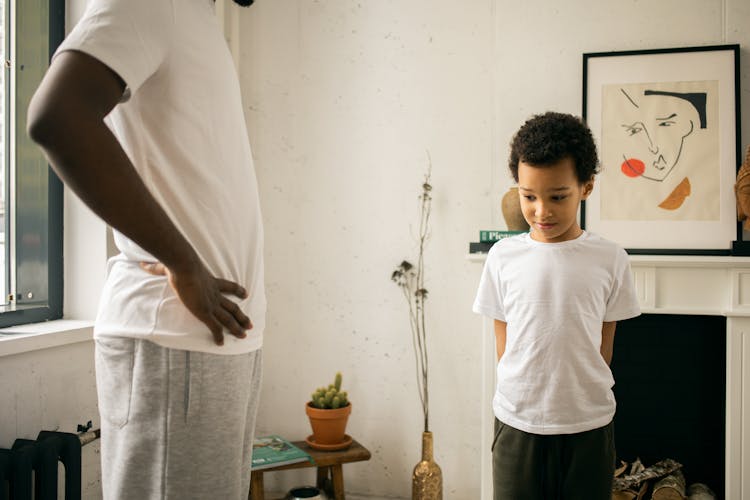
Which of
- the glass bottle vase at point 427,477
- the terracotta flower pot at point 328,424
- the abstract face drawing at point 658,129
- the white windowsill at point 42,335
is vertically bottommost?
the glass bottle vase at point 427,477

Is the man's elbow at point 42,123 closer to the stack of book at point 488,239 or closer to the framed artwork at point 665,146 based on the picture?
the stack of book at point 488,239

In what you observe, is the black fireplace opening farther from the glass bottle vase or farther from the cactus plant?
the cactus plant

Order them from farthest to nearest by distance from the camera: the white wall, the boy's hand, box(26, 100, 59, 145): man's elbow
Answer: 1. the white wall
2. the boy's hand
3. box(26, 100, 59, 145): man's elbow

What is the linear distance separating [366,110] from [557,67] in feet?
2.65

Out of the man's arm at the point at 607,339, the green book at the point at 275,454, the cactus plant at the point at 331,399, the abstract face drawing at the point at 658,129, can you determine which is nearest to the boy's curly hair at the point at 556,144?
the man's arm at the point at 607,339

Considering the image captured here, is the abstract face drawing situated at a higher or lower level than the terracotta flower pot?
higher

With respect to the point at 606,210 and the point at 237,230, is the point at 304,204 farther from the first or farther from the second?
the point at 237,230

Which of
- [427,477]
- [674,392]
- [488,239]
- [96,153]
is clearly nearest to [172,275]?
[96,153]

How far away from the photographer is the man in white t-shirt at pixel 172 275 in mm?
721

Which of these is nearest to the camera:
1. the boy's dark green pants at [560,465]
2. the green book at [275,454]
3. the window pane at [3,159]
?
the boy's dark green pants at [560,465]

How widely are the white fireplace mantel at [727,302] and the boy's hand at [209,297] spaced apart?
1693mm

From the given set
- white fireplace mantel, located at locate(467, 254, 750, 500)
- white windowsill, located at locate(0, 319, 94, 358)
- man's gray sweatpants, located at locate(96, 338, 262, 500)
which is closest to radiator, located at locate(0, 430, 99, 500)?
white windowsill, located at locate(0, 319, 94, 358)

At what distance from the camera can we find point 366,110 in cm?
264

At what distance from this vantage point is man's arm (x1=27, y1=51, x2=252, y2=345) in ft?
2.11
